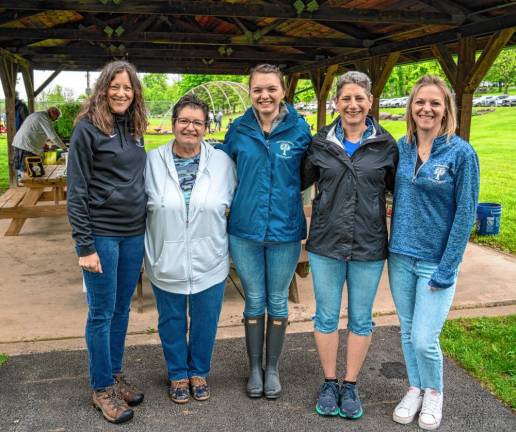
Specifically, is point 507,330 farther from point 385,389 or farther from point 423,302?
point 423,302

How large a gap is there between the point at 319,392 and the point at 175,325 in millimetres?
894

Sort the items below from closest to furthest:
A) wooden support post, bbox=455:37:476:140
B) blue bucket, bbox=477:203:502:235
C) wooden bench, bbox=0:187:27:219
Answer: wooden bench, bbox=0:187:27:219, wooden support post, bbox=455:37:476:140, blue bucket, bbox=477:203:502:235

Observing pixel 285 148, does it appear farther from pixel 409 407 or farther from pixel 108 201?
pixel 409 407

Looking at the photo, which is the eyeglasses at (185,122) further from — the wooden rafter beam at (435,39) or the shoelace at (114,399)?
the wooden rafter beam at (435,39)

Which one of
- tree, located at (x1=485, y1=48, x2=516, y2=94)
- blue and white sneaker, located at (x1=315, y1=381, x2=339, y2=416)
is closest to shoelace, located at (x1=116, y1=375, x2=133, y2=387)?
blue and white sneaker, located at (x1=315, y1=381, x2=339, y2=416)

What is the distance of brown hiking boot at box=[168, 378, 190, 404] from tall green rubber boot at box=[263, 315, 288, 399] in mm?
435

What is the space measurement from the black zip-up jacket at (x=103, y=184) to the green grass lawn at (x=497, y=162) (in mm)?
5262

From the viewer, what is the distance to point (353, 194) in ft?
8.82

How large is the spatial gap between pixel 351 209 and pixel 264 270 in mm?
624

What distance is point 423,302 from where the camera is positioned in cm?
268

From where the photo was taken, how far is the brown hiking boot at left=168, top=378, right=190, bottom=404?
3.00m

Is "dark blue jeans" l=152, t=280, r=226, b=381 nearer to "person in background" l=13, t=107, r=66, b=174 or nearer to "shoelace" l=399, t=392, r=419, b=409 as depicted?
"shoelace" l=399, t=392, r=419, b=409

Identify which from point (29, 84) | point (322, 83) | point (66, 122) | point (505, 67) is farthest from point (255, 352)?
point (505, 67)

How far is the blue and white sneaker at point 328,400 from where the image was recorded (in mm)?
2896
